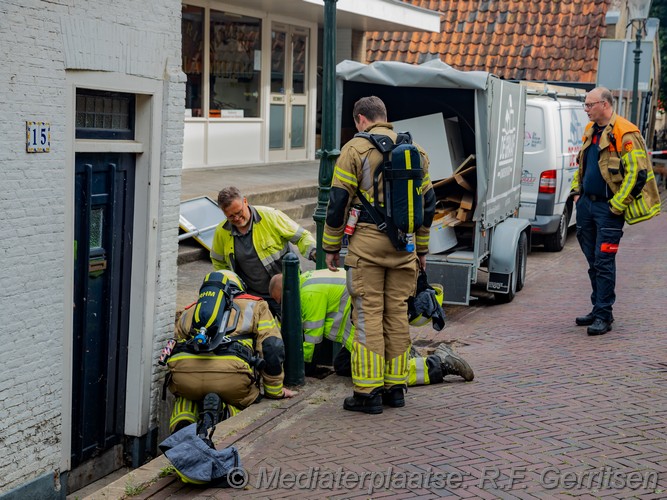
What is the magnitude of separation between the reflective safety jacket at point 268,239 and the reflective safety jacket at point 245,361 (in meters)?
0.76

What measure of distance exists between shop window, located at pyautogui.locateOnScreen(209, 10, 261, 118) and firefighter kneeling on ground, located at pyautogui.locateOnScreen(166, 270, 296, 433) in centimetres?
956

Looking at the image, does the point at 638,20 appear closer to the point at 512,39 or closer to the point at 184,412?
the point at 512,39

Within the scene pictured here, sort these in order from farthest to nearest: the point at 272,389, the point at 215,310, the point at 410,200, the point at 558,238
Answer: the point at 558,238 < the point at 272,389 < the point at 215,310 < the point at 410,200

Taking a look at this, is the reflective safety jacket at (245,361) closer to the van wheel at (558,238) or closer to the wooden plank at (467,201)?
the wooden plank at (467,201)

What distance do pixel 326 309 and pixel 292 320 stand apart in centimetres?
29

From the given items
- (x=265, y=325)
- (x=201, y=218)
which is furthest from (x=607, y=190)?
(x=201, y=218)

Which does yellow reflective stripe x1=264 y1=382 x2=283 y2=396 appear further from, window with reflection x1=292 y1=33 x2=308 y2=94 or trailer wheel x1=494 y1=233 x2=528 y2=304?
window with reflection x1=292 y1=33 x2=308 y2=94

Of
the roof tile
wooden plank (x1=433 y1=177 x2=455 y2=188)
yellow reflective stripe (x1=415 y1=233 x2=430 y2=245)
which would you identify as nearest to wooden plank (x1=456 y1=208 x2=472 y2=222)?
wooden plank (x1=433 y1=177 x2=455 y2=188)

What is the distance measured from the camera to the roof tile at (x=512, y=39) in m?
22.5

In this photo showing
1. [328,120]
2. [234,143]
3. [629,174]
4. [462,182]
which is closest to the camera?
[328,120]

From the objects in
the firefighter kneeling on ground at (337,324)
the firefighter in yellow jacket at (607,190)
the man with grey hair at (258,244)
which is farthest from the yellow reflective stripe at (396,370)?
the firefighter in yellow jacket at (607,190)

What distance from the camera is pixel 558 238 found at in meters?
13.9

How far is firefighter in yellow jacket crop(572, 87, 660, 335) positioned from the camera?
801cm

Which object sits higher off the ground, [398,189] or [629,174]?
[629,174]
